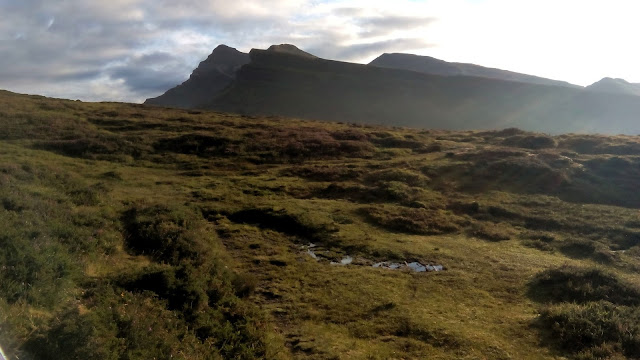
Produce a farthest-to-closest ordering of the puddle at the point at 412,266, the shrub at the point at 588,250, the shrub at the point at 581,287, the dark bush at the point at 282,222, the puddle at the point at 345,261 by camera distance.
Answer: the dark bush at the point at 282,222
the shrub at the point at 588,250
the puddle at the point at 345,261
the puddle at the point at 412,266
the shrub at the point at 581,287

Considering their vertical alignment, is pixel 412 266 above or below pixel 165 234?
below

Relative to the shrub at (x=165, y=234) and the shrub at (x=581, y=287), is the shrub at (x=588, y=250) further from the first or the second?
the shrub at (x=165, y=234)

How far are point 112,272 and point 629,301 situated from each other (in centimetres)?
1987

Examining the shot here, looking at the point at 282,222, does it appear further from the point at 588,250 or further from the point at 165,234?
the point at 588,250

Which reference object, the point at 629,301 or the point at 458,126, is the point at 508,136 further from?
the point at 458,126

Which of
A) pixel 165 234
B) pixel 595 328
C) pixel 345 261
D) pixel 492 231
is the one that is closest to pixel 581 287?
pixel 595 328

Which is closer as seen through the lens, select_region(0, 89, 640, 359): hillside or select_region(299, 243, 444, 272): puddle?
Answer: select_region(0, 89, 640, 359): hillside

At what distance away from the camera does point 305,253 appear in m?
23.5

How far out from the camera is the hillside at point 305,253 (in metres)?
12.8

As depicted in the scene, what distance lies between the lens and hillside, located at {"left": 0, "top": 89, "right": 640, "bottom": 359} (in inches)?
503

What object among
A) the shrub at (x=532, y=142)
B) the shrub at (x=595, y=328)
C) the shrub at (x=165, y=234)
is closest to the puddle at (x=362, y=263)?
the shrub at (x=165, y=234)

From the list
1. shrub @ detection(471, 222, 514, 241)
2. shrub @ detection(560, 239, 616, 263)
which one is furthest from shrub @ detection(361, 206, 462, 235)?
shrub @ detection(560, 239, 616, 263)

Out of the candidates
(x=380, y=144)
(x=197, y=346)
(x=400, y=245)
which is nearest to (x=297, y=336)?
(x=197, y=346)

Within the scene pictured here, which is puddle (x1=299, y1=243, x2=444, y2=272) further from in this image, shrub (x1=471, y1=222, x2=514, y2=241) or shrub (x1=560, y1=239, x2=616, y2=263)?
shrub (x1=560, y1=239, x2=616, y2=263)
